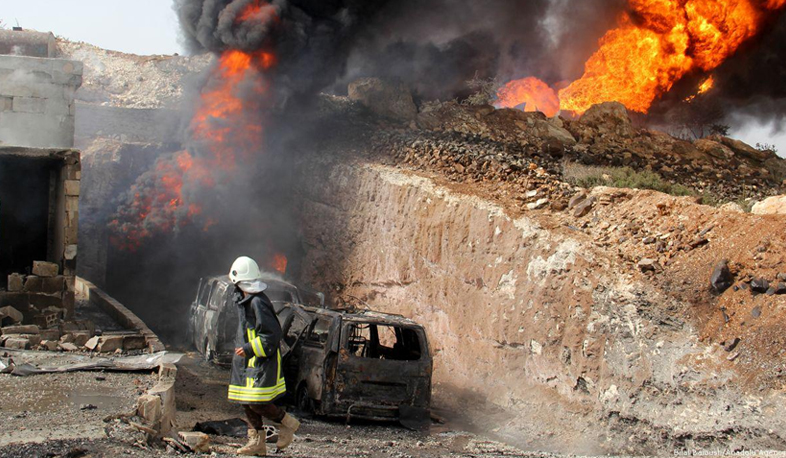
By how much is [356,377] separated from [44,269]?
7770 millimetres

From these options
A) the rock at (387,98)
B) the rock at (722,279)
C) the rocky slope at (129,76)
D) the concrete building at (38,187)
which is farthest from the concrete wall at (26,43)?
the rock at (722,279)

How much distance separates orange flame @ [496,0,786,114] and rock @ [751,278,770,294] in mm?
13041

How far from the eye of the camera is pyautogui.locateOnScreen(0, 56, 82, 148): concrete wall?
19797mm

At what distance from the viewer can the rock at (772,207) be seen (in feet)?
39.9

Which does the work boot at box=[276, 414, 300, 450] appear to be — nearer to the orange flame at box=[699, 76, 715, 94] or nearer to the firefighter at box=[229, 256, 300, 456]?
the firefighter at box=[229, 256, 300, 456]

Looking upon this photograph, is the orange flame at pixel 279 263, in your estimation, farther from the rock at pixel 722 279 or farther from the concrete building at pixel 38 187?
the rock at pixel 722 279

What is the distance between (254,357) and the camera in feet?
23.9

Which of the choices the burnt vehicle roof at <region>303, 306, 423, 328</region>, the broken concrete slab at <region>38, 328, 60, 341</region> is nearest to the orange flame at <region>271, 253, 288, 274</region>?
the broken concrete slab at <region>38, 328, 60, 341</region>

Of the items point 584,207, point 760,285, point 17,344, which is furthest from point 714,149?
point 17,344

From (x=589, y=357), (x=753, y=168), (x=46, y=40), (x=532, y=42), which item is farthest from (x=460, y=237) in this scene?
(x=46, y=40)

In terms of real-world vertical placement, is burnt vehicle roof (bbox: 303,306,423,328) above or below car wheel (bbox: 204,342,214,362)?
above

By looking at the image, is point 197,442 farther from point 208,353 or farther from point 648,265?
point 208,353

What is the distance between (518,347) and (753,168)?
32.2 ft

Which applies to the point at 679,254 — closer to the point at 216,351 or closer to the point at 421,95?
the point at 216,351
